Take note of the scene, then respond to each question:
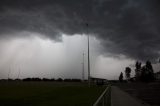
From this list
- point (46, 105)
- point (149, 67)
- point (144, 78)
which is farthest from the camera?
point (149, 67)

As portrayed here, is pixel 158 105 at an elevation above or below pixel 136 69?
below

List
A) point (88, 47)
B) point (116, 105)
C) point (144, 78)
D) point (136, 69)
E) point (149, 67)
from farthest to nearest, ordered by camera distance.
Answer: point (136, 69)
point (149, 67)
point (144, 78)
point (88, 47)
point (116, 105)

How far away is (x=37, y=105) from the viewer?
1784 centimetres

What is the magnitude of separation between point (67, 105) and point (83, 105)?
3.90 ft

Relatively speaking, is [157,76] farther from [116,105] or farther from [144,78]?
[116,105]

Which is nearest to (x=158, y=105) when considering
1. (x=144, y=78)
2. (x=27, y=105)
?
(x=27, y=105)

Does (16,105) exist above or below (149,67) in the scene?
below

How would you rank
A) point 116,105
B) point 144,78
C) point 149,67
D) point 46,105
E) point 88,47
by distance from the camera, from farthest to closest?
point 149,67
point 144,78
point 88,47
point 46,105
point 116,105

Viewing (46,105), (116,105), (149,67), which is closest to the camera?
(116,105)

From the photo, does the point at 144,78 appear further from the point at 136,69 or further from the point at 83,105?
the point at 83,105

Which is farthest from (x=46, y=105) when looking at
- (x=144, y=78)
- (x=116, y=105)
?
(x=144, y=78)

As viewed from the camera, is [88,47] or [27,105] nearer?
[27,105]

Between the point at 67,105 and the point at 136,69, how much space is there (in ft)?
559

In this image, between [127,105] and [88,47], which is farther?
[88,47]
